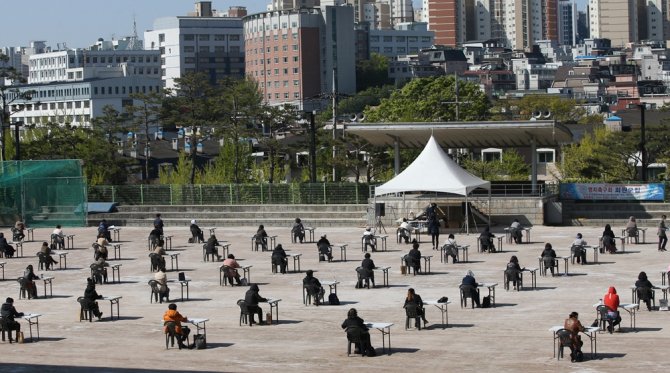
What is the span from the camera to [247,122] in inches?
3093

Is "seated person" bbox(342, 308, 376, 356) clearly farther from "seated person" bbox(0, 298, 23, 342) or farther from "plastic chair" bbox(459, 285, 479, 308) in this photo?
"seated person" bbox(0, 298, 23, 342)

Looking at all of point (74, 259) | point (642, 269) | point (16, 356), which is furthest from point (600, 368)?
point (74, 259)

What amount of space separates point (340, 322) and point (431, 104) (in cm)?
6869

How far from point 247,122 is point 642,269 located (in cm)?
4093

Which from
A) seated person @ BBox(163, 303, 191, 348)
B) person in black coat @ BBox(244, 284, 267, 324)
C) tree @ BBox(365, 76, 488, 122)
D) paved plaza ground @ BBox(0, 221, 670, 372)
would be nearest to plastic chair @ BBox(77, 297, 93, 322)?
paved plaza ground @ BBox(0, 221, 670, 372)

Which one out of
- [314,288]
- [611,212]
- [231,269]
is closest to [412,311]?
[314,288]

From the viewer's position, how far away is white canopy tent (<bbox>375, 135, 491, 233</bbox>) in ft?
173

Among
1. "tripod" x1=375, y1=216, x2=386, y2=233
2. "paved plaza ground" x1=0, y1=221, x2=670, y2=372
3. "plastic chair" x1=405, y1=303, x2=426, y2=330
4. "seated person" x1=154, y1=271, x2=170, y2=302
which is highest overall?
"tripod" x1=375, y1=216, x2=386, y2=233

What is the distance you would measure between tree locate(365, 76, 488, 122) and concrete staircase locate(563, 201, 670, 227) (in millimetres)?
36300

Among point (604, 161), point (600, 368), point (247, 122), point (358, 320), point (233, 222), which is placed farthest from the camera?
point (247, 122)

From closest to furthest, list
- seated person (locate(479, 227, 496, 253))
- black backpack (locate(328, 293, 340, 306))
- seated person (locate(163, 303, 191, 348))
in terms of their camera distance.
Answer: seated person (locate(163, 303, 191, 348))
black backpack (locate(328, 293, 340, 306))
seated person (locate(479, 227, 496, 253))

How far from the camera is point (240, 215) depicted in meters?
61.8

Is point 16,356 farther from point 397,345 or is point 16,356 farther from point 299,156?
point 299,156

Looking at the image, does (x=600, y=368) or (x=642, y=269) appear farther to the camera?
(x=642, y=269)
